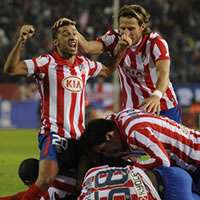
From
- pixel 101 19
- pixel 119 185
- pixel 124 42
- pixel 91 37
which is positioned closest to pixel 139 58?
pixel 124 42

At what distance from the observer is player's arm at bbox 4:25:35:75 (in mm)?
8156

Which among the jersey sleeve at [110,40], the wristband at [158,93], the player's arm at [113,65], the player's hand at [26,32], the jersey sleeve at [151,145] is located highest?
the player's hand at [26,32]

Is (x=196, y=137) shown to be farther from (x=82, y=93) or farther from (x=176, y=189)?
(x=82, y=93)

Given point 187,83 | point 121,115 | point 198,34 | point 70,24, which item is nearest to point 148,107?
point 121,115

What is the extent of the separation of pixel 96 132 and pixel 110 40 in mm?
1958

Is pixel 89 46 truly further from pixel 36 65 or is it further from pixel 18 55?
pixel 18 55

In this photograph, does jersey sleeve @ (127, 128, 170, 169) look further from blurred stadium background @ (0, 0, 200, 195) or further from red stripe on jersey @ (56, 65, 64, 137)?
blurred stadium background @ (0, 0, 200, 195)

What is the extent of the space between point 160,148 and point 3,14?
20833 millimetres

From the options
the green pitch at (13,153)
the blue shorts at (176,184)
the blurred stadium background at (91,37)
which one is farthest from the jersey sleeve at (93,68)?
the blurred stadium background at (91,37)

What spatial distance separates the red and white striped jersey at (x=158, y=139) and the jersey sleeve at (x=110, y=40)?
1.74 m

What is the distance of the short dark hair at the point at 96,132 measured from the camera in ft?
25.5

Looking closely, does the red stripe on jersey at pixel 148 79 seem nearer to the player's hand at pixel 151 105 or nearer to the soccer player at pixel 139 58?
the soccer player at pixel 139 58

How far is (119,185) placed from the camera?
7.30 metres

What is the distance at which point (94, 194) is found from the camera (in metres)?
7.33
